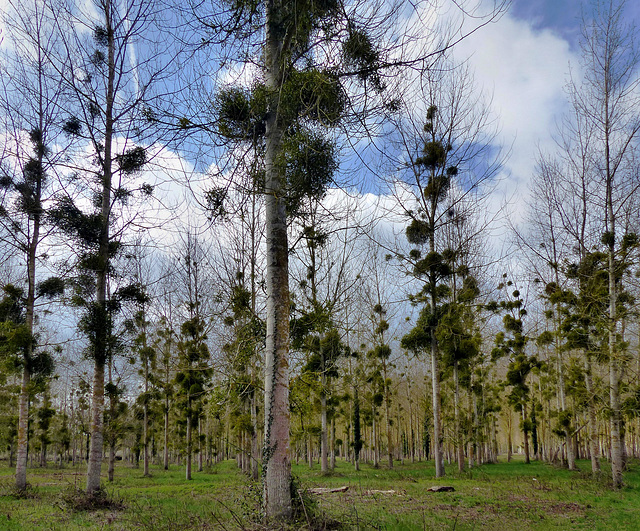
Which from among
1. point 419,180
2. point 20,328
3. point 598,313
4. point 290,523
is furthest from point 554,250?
point 20,328

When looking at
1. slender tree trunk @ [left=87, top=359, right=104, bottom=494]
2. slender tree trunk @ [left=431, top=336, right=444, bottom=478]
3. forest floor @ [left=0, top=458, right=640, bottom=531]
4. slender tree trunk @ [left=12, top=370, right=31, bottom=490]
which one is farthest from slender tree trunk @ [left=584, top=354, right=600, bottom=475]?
slender tree trunk @ [left=12, top=370, right=31, bottom=490]

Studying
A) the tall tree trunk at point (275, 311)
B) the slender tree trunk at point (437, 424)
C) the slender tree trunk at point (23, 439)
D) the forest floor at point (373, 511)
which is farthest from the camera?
the slender tree trunk at point (437, 424)

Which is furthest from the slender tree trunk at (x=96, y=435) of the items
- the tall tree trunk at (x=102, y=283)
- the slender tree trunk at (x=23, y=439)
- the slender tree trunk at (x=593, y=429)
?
the slender tree trunk at (x=593, y=429)

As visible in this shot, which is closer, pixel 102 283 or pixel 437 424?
pixel 102 283

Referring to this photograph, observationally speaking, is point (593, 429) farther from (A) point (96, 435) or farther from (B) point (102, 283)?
(B) point (102, 283)

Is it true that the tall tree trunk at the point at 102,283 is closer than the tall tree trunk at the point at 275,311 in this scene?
No

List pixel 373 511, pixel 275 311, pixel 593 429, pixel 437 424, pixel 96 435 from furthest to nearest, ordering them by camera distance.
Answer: pixel 593 429, pixel 437 424, pixel 96 435, pixel 373 511, pixel 275 311

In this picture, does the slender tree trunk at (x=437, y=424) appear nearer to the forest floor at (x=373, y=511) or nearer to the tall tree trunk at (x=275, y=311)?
the forest floor at (x=373, y=511)

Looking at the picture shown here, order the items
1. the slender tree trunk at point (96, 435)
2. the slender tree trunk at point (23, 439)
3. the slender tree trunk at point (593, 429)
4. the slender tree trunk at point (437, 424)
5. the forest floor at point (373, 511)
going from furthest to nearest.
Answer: the slender tree trunk at point (593, 429), the slender tree trunk at point (437, 424), the slender tree trunk at point (23, 439), the slender tree trunk at point (96, 435), the forest floor at point (373, 511)

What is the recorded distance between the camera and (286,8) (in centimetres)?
649

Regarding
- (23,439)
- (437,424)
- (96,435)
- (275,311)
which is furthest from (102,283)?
(437,424)

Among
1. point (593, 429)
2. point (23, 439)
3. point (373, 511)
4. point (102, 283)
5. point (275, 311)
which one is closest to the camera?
point (275, 311)

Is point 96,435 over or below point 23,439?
over

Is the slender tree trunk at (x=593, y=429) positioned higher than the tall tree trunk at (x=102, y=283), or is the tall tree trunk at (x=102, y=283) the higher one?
the tall tree trunk at (x=102, y=283)
